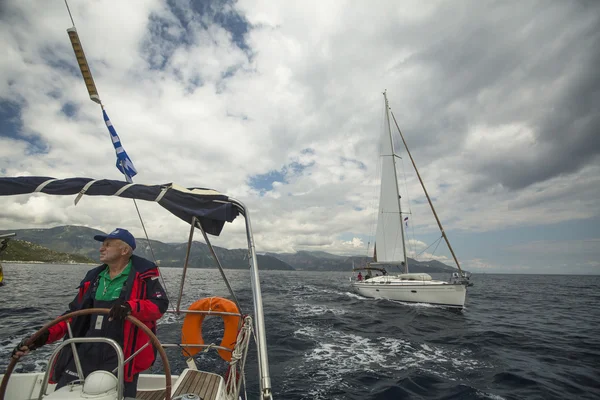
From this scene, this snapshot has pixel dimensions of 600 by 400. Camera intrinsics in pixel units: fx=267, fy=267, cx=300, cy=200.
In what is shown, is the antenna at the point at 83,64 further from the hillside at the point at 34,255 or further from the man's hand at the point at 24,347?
the hillside at the point at 34,255

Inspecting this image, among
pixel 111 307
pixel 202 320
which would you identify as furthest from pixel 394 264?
pixel 111 307

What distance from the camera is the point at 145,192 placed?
4.28m

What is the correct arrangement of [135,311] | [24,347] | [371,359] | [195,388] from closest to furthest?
1. [24,347]
2. [135,311]
3. [195,388]
4. [371,359]

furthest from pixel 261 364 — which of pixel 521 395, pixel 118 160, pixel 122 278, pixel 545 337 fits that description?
pixel 545 337

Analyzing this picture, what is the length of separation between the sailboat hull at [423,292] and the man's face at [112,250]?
1971 cm

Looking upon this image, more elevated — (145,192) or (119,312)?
(145,192)

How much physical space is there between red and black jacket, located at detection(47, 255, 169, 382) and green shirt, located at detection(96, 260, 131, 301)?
89 mm

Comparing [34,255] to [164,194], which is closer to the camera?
[164,194]

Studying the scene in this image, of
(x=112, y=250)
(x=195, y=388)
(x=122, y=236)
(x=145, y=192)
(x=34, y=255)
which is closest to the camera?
(x=112, y=250)

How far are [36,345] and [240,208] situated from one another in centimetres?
288

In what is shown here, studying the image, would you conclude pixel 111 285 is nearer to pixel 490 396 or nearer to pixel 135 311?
pixel 135 311

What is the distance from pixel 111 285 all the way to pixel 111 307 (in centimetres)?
62

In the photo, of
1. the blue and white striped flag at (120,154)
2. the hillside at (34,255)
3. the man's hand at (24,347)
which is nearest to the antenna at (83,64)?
the blue and white striped flag at (120,154)

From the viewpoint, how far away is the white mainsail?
84.0 feet
